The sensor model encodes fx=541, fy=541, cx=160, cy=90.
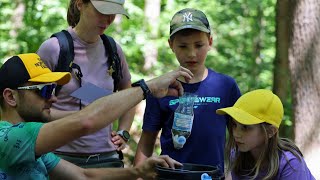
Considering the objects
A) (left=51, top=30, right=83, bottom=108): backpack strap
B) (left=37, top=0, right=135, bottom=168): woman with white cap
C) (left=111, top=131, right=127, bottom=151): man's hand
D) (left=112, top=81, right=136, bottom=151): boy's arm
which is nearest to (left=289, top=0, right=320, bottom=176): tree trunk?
(left=112, top=81, right=136, bottom=151): boy's arm

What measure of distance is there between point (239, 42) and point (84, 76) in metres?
13.3

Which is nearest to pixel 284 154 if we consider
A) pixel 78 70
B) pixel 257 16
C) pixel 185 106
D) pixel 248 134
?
pixel 248 134

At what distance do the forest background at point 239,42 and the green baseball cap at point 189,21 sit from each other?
3198 mm

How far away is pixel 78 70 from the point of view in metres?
3.73

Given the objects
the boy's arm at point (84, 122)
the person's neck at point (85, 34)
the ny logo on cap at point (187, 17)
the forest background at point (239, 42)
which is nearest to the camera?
the boy's arm at point (84, 122)

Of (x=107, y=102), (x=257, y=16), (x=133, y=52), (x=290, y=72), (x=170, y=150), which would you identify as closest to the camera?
(x=107, y=102)

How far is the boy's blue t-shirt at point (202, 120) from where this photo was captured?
3369 millimetres

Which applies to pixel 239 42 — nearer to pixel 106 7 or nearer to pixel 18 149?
pixel 106 7

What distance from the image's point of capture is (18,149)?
2672 millimetres

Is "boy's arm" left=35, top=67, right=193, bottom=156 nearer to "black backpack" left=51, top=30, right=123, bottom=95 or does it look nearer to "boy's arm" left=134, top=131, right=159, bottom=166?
"boy's arm" left=134, top=131, right=159, bottom=166

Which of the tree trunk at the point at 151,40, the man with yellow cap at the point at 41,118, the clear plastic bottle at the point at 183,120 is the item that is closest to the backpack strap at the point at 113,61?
the clear plastic bottle at the point at 183,120

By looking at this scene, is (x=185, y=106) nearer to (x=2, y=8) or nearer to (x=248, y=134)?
(x=248, y=134)

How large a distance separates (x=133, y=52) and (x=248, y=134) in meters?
7.39

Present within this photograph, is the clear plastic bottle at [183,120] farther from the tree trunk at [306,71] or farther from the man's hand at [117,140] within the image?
the tree trunk at [306,71]
